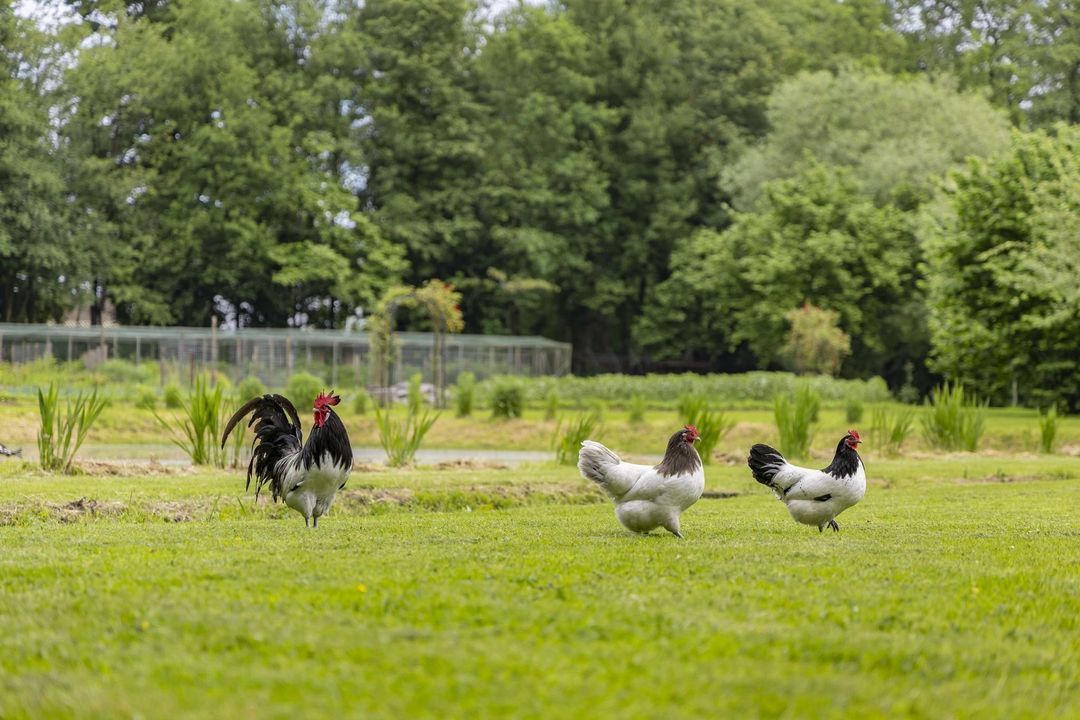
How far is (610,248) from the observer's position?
7094 centimetres

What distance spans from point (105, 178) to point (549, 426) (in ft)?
106

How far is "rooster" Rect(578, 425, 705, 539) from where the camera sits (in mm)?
10695

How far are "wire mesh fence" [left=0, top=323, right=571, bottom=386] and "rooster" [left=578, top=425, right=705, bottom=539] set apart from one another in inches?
1414

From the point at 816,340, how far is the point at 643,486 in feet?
137

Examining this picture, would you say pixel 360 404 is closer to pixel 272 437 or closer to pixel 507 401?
pixel 507 401

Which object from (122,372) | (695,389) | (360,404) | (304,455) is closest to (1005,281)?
(695,389)

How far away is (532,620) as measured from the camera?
22.8 feet

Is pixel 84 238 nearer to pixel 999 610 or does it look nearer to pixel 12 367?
pixel 12 367

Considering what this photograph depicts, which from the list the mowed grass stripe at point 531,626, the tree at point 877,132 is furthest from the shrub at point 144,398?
the tree at point 877,132

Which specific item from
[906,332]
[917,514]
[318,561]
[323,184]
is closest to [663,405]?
[906,332]

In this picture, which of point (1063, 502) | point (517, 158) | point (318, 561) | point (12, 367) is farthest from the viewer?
point (517, 158)

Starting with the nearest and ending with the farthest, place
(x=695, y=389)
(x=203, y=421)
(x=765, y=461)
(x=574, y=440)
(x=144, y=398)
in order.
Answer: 1. (x=765, y=461)
2. (x=203, y=421)
3. (x=574, y=440)
4. (x=144, y=398)
5. (x=695, y=389)

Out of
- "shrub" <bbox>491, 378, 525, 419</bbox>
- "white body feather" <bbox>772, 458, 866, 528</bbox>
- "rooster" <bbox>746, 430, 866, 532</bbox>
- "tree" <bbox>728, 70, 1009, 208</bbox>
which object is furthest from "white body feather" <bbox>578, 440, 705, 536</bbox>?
"tree" <bbox>728, 70, 1009, 208</bbox>

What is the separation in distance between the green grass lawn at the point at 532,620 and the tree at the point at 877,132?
47527mm
